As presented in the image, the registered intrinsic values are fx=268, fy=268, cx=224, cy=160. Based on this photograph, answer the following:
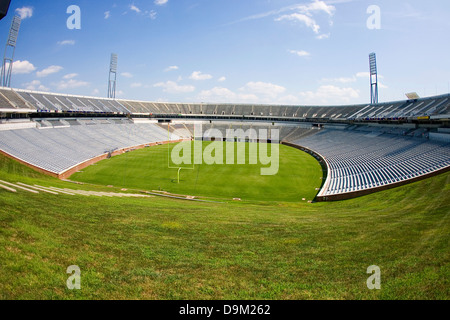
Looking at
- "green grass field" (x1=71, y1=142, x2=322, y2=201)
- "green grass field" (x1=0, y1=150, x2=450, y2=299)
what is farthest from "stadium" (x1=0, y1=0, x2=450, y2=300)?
"green grass field" (x1=71, y1=142, x2=322, y2=201)

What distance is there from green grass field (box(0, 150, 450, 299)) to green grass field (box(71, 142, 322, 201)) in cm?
1278

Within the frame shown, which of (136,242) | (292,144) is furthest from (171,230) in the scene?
(292,144)

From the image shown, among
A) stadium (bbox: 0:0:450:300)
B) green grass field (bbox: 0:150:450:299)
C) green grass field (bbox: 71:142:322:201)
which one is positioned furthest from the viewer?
green grass field (bbox: 71:142:322:201)

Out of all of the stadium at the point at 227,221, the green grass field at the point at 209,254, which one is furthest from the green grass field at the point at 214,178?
the green grass field at the point at 209,254

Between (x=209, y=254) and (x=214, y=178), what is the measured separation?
2223 centimetres

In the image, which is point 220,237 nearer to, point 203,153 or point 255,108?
point 203,153

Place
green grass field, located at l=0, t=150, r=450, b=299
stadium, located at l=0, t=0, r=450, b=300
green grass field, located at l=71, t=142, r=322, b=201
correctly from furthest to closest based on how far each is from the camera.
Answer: green grass field, located at l=71, t=142, r=322, b=201 → stadium, located at l=0, t=0, r=450, b=300 → green grass field, located at l=0, t=150, r=450, b=299

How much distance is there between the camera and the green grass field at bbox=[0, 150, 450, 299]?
605 centimetres

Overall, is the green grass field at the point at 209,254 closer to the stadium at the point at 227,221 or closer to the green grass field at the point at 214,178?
the stadium at the point at 227,221

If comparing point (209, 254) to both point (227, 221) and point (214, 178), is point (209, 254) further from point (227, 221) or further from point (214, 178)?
point (214, 178)

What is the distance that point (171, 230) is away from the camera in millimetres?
10148

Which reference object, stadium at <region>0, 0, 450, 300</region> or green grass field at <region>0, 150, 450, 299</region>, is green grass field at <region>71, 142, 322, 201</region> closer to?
stadium at <region>0, 0, 450, 300</region>

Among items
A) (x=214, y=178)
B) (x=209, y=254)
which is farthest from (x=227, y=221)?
(x=214, y=178)

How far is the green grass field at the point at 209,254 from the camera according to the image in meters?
6.05
